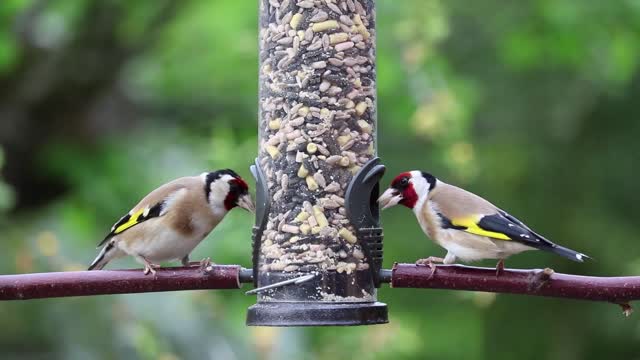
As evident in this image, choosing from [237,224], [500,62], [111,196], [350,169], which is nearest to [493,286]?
[350,169]

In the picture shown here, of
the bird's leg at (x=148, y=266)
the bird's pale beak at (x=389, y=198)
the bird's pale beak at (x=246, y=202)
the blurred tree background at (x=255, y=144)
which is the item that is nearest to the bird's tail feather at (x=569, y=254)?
the bird's pale beak at (x=389, y=198)

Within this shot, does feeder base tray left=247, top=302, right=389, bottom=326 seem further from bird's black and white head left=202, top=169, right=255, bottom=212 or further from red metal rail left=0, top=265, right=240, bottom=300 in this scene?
bird's black and white head left=202, top=169, right=255, bottom=212

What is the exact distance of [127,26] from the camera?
413 inches

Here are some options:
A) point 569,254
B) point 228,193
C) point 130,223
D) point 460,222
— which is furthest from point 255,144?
point 569,254

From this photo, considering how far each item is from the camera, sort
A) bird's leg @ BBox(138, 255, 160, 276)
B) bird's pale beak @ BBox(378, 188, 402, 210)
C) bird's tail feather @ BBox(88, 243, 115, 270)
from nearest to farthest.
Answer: bird's leg @ BBox(138, 255, 160, 276) → bird's pale beak @ BBox(378, 188, 402, 210) → bird's tail feather @ BBox(88, 243, 115, 270)

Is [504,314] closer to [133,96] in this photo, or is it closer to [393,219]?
[393,219]

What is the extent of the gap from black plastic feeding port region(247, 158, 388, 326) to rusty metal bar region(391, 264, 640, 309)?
1.17 feet

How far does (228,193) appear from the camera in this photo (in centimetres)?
667

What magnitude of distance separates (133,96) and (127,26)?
907 mm

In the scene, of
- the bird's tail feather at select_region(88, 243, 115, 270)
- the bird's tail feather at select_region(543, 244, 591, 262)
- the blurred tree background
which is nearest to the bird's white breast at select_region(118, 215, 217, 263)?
the bird's tail feather at select_region(88, 243, 115, 270)

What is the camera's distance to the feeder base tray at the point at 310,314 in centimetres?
605

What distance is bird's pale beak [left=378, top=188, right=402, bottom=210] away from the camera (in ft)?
21.6

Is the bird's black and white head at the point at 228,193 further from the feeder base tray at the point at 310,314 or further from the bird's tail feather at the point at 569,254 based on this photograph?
the bird's tail feather at the point at 569,254

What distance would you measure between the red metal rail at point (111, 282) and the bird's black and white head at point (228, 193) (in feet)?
2.09
